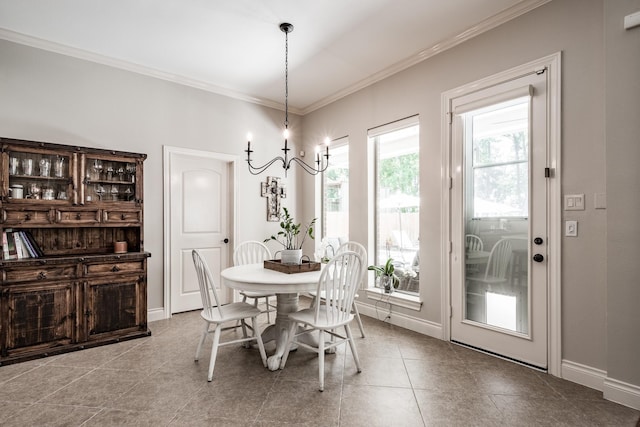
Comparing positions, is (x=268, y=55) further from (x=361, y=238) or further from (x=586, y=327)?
(x=586, y=327)

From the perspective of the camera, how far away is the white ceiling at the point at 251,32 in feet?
9.22

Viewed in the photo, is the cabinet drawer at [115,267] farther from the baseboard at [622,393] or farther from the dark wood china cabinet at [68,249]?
the baseboard at [622,393]

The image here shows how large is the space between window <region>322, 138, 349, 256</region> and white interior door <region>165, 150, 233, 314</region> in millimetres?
1437

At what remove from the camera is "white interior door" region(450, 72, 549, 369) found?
2662mm

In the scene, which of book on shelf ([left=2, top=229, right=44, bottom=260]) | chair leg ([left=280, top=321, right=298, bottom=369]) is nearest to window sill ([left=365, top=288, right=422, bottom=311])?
chair leg ([left=280, top=321, right=298, bottom=369])

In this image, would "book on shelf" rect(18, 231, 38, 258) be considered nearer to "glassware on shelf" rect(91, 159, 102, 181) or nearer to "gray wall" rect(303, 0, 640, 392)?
"glassware on shelf" rect(91, 159, 102, 181)

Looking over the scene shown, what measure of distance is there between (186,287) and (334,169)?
8.64 ft

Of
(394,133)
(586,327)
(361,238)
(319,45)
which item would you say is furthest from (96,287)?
(586,327)

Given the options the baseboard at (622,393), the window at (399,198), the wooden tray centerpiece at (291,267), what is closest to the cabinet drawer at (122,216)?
the wooden tray centerpiece at (291,267)

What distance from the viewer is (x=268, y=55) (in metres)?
3.68

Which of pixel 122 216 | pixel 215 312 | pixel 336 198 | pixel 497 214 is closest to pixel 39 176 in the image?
pixel 122 216

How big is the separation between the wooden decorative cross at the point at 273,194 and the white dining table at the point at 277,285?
189cm

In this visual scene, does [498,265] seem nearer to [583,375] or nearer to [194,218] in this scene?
[583,375]

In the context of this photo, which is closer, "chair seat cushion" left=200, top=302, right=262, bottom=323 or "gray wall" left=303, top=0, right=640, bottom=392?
"gray wall" left=303, top=0, right=640, bottom=392
